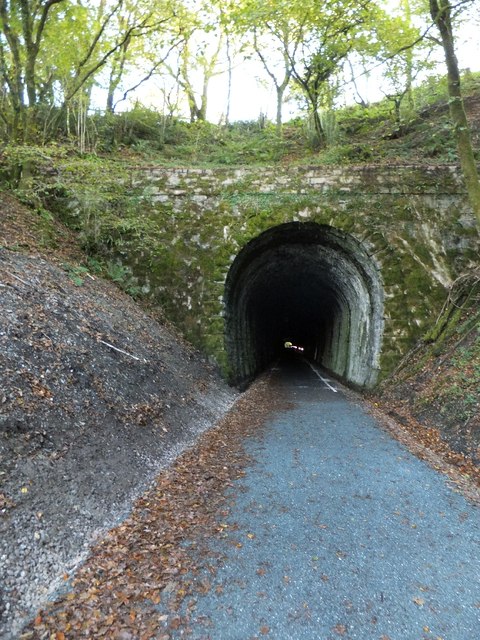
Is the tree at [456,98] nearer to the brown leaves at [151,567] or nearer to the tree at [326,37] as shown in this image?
the tree at [326,37]

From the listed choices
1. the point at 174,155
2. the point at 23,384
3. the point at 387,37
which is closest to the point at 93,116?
the point at 174,155

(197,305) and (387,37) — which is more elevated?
(387,37)

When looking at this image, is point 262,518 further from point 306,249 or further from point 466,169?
point 306,249

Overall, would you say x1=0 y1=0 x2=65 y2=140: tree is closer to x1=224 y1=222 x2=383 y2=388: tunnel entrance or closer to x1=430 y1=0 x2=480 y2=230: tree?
x1=224 y1=222 x2=383 y2=388: tunnel entrance

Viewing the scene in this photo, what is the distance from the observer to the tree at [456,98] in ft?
29.2

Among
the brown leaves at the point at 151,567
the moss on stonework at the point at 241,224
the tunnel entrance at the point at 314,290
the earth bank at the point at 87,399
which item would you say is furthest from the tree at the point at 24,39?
the brown leaves at the point at 151,567

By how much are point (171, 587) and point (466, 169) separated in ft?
32.6

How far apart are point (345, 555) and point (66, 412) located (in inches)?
128

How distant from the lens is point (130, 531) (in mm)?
3836


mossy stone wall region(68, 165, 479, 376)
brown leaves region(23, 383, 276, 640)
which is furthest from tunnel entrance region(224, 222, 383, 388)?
brown leaves region(23, 383, 276, 640)

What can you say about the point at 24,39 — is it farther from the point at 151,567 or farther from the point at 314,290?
the point at 314,290

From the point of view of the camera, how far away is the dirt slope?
3.24 meters

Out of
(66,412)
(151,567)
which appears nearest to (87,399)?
(66,412)

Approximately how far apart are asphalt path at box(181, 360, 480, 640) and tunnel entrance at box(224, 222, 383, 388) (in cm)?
669
